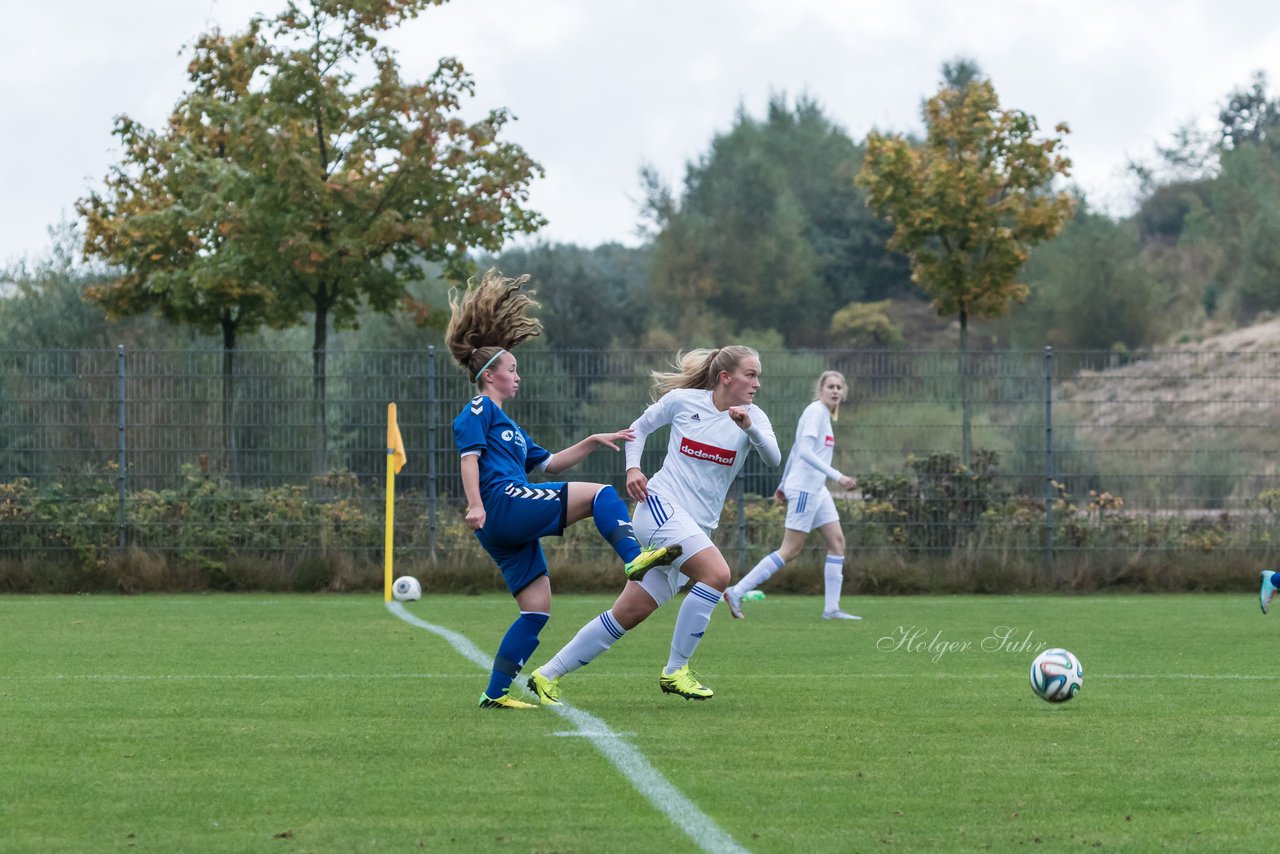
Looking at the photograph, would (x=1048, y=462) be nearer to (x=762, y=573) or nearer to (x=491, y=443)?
(x=762, y=573)

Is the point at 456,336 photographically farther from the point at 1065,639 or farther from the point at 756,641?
the point at 1065,639

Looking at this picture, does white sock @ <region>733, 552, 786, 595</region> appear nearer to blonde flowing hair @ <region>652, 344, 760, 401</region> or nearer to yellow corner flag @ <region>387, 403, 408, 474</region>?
yellow corner flag @ <region>387, 403, 408, 474</region>

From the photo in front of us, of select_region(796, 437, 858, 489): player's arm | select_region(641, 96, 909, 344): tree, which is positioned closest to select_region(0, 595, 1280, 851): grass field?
select_region(796, 437, 858, 489): player's arm

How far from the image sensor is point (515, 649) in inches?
299

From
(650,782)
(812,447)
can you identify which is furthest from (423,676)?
(812,447)

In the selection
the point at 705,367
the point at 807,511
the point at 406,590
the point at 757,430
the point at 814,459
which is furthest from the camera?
the point at 406,590

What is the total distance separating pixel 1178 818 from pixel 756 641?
21.4ft

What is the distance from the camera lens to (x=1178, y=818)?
16.7ft

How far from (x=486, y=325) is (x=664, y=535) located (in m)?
1.28

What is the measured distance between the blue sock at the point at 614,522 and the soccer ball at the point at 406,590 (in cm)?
833

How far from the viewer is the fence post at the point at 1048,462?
17.5 m

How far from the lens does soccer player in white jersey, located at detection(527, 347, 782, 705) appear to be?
7.79 m

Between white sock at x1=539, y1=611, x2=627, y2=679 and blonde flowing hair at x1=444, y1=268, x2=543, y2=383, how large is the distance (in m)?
1.27

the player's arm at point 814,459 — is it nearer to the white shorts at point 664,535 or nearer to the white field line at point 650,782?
the white shorts at point 664,535
